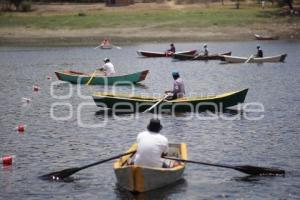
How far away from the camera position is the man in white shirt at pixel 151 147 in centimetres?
1914

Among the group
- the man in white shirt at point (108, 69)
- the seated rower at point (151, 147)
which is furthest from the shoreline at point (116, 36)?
the seated rower at point (151, 147)

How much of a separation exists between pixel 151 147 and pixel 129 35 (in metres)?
63.7

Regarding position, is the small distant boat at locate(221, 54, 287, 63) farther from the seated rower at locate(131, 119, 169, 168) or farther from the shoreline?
the seated rower at locate(131, 119, 169, 168)

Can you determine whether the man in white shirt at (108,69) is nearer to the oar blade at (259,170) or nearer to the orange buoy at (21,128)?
the orange buoy at (21,128)

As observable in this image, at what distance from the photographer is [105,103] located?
34406mm

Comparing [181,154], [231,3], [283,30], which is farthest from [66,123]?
[231,3]

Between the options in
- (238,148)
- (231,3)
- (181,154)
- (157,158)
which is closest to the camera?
(157,158)

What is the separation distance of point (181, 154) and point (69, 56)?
5037cm

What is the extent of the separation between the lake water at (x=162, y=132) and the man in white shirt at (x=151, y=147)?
0.96 metres

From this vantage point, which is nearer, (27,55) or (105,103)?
(105,103)

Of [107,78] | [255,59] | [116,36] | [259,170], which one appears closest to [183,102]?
[259,170]

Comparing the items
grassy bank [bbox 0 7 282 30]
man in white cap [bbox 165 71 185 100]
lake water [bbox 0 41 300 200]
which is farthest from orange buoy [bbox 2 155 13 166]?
grassy bank [bbox 0 7 282 30]

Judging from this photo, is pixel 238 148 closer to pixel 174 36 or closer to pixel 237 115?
pixel 237 115

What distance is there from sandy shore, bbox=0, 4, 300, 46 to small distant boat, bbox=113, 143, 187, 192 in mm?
61129
